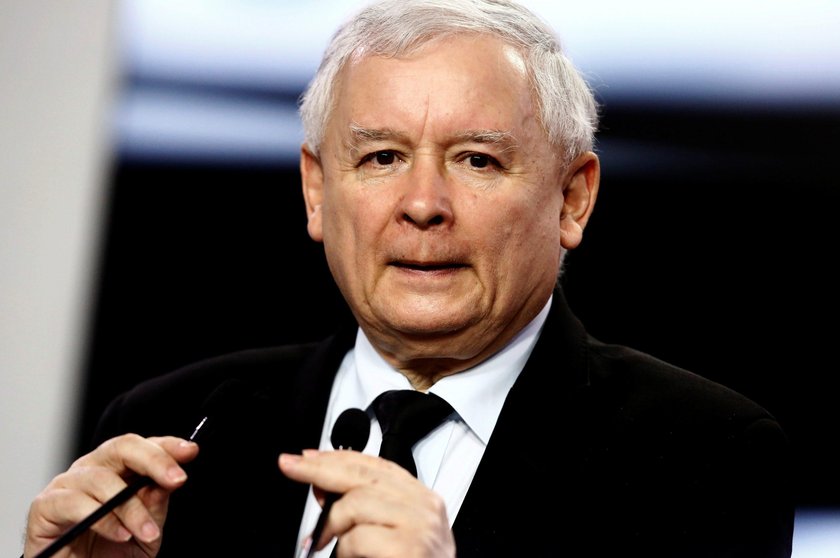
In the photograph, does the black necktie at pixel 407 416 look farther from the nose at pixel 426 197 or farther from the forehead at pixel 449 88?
the forehead at pixel 449 88

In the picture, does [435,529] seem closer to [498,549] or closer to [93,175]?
[498,549]

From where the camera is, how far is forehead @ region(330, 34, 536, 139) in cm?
130

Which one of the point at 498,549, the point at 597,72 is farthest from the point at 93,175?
the point at 498,549

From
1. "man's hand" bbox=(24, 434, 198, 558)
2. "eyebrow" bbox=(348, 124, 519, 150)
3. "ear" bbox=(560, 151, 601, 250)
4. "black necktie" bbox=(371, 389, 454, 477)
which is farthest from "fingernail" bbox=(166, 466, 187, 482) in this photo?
"ear" bbox=(560, 151, 601, 250)

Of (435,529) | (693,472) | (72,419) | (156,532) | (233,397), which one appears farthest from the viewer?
(72,419)

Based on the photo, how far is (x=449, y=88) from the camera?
130 cm

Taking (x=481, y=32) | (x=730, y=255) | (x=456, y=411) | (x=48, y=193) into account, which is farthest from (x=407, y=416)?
(x=48, y=193)

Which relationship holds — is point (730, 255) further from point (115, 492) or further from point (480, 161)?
point (115, 492)

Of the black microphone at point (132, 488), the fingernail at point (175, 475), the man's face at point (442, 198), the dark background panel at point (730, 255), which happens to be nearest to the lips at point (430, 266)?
the man's face at point (442, 198)

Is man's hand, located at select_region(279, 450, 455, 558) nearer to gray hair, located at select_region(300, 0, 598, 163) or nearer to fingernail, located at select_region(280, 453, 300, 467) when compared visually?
fingernail, located at select_region(280, 453, 300, 467)

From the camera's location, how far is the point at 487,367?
1.39 meters

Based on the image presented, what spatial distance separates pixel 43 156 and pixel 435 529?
4.99 ft

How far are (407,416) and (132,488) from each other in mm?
373

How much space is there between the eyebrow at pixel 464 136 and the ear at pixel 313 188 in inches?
6.0
